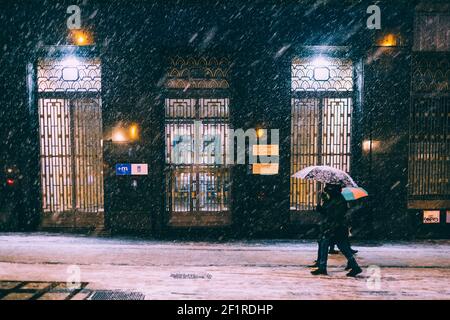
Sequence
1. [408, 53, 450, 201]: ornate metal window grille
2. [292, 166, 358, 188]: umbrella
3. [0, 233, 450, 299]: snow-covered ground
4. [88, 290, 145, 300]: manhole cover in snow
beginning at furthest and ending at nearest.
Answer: [408, 53, 450, 201]: ornate metal window grille, [292, 166, 358, 188]: umbrella, [0, 233, 450, 299]: snow-covered ground, [88, 290, 145, 300]: manhole cover in snow

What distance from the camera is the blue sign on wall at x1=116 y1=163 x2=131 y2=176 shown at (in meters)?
9.76

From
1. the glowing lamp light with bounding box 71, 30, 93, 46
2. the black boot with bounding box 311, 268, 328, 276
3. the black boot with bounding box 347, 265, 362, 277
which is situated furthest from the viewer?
the glowing lamp light with bounding box 71, 30, 93, 46

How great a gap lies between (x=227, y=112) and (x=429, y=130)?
4.99 meters

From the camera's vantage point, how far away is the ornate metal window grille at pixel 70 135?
395 inches

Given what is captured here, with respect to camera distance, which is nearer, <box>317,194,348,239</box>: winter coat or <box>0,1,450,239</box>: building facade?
<box>317,194,348,239</box>: winter coat

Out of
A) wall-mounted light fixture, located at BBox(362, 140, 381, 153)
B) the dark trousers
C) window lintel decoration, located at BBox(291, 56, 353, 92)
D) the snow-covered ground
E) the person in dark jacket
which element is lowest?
the snow-covered ground

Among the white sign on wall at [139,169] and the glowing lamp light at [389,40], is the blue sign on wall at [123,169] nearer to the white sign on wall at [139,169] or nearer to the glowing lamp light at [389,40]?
the white sign on wall at [139,169]

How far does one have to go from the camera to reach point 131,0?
9.56 metres

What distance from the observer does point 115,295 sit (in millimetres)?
6141

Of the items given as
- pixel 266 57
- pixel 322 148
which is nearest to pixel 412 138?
pixel 322 148

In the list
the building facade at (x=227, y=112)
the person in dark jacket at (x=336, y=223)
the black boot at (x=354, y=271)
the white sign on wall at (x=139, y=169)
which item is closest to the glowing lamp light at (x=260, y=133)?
the building facade at (x=227, y=112)

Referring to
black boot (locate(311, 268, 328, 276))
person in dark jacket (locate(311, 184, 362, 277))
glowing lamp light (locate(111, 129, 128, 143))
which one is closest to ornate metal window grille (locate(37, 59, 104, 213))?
glowing lamp light (locate(111, 129, 128, 143))

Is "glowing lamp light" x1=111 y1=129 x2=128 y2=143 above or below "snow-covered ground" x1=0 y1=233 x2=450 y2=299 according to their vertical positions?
above

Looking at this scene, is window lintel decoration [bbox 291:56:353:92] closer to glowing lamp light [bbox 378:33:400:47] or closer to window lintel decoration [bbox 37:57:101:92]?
glowing lamp light [bbox 378:33:400:47]
